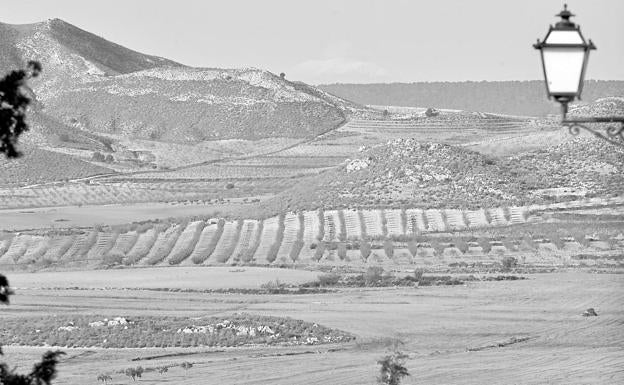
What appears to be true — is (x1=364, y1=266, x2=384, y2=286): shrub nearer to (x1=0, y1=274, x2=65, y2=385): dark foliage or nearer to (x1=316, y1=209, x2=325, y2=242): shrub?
(x1=316, y1=209, x2=325, y2=242): shrub

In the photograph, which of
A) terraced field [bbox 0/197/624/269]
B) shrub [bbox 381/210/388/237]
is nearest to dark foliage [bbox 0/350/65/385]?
terraced field [bbox 0/197/624/269]

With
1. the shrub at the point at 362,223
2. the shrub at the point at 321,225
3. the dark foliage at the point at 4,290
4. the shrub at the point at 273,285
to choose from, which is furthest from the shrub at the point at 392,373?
the shrub at the point at 362,223

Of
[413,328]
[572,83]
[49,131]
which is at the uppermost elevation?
[49,131]

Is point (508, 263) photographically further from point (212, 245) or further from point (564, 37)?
point (564, 37)

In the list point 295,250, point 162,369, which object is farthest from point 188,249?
point 162,369

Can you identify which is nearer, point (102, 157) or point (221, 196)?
point (221, 196)

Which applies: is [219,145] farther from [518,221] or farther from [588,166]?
[518,221]

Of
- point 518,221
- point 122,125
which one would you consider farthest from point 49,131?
point 518,221
